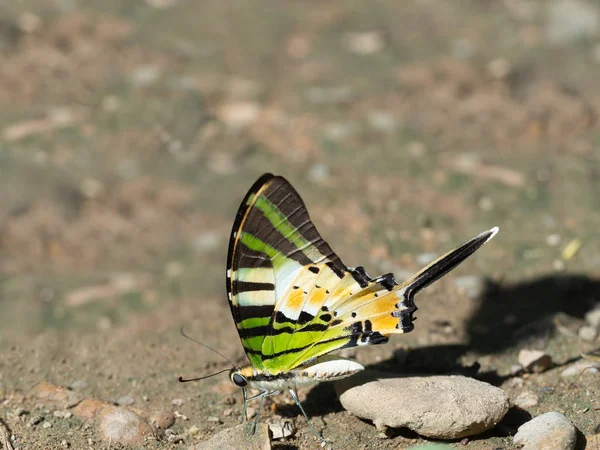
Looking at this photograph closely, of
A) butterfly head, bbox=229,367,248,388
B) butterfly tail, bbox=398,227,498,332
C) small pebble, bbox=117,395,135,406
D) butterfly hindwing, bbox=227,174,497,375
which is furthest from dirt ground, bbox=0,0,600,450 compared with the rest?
butterfly tail, bbox=398,227,498,332

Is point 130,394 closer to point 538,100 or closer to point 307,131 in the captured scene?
point 307,131

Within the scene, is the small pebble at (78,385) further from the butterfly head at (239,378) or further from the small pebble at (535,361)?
the small pebble at (535,361)

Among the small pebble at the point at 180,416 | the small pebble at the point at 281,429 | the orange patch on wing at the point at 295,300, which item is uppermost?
the orange patch on wing at the point at 295,300

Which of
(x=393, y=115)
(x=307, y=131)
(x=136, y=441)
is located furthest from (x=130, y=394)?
(x=393, y=115)

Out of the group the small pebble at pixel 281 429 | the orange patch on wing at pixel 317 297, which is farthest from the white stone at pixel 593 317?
the small pebble at pixel 281 429

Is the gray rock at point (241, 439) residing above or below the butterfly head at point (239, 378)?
below
